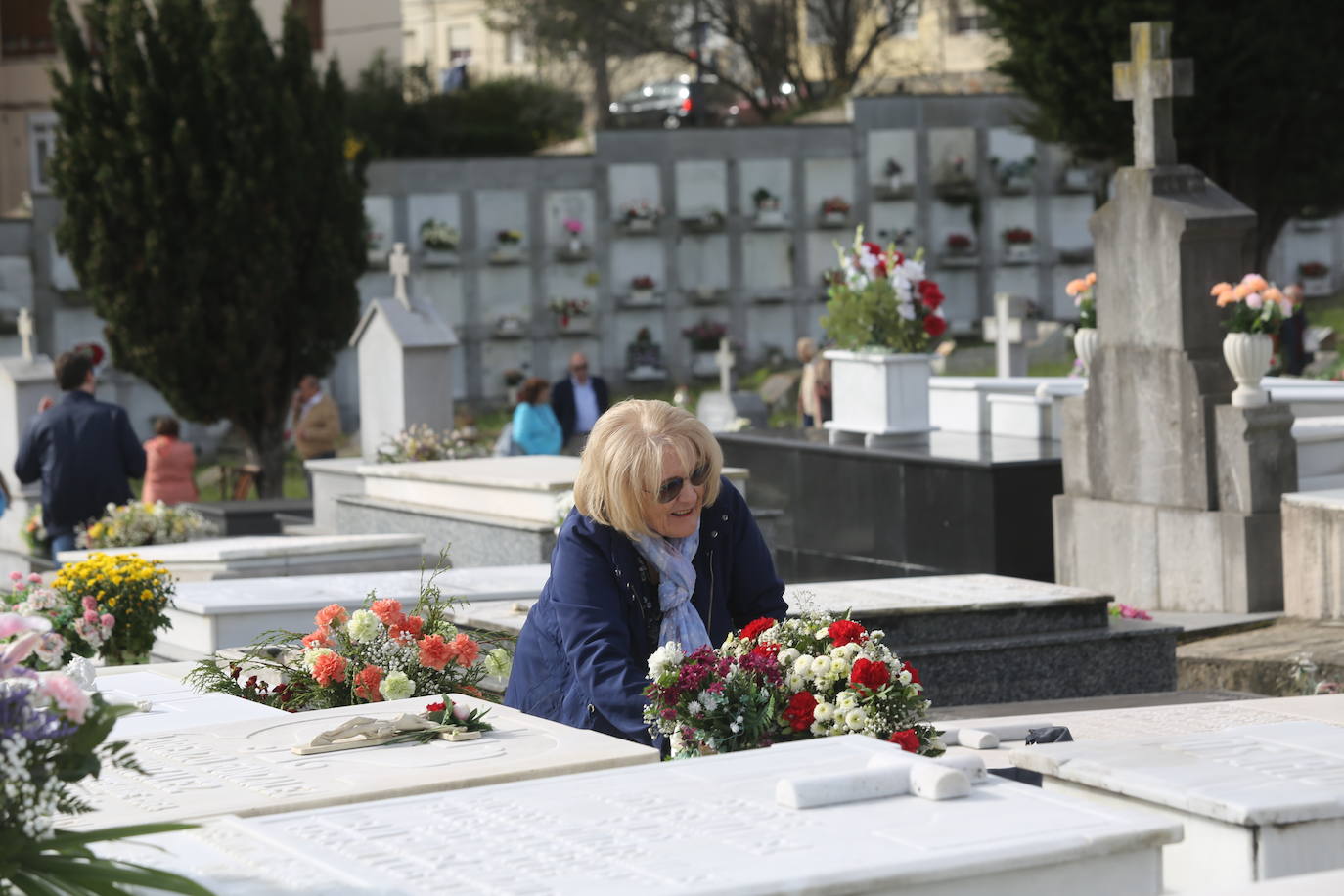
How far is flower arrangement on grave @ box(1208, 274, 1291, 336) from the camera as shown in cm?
932

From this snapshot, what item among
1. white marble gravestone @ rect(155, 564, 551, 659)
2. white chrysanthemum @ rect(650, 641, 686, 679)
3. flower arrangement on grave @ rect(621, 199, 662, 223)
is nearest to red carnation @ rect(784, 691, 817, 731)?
white chrysanthemum @ rect(650, 641, 686, 679)

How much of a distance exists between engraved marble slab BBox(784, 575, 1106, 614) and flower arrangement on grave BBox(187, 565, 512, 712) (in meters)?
1.60

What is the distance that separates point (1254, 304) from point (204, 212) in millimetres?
11846

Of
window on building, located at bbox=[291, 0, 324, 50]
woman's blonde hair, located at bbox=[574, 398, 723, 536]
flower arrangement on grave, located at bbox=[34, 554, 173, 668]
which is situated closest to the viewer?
woman's blonde hair, located at bbox=[574, 398, 723, 536]

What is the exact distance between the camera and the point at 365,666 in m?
5.25

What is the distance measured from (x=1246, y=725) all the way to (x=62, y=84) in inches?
658

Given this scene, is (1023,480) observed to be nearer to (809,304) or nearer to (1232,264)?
(1232,264)

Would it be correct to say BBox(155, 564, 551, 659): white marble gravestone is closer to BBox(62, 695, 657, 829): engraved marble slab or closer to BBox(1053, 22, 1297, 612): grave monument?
BBox(62, 695, 657, 829): engraved marble slab

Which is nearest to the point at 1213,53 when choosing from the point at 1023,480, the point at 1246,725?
the point at 1023,480

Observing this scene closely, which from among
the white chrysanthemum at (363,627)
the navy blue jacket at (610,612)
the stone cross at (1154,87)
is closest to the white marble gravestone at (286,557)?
the stone cross at (1154,87)

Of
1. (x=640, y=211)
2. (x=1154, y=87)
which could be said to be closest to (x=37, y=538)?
(x=1154, y=87)

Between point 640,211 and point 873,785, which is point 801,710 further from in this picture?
point 640,211

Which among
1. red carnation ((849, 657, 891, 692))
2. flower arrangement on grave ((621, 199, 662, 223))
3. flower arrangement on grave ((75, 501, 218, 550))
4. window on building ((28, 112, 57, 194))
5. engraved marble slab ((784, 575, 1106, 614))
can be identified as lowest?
flower arrangement on grave ((75, 501, 218, 550))

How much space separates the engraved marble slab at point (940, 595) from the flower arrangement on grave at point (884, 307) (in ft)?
16.5
